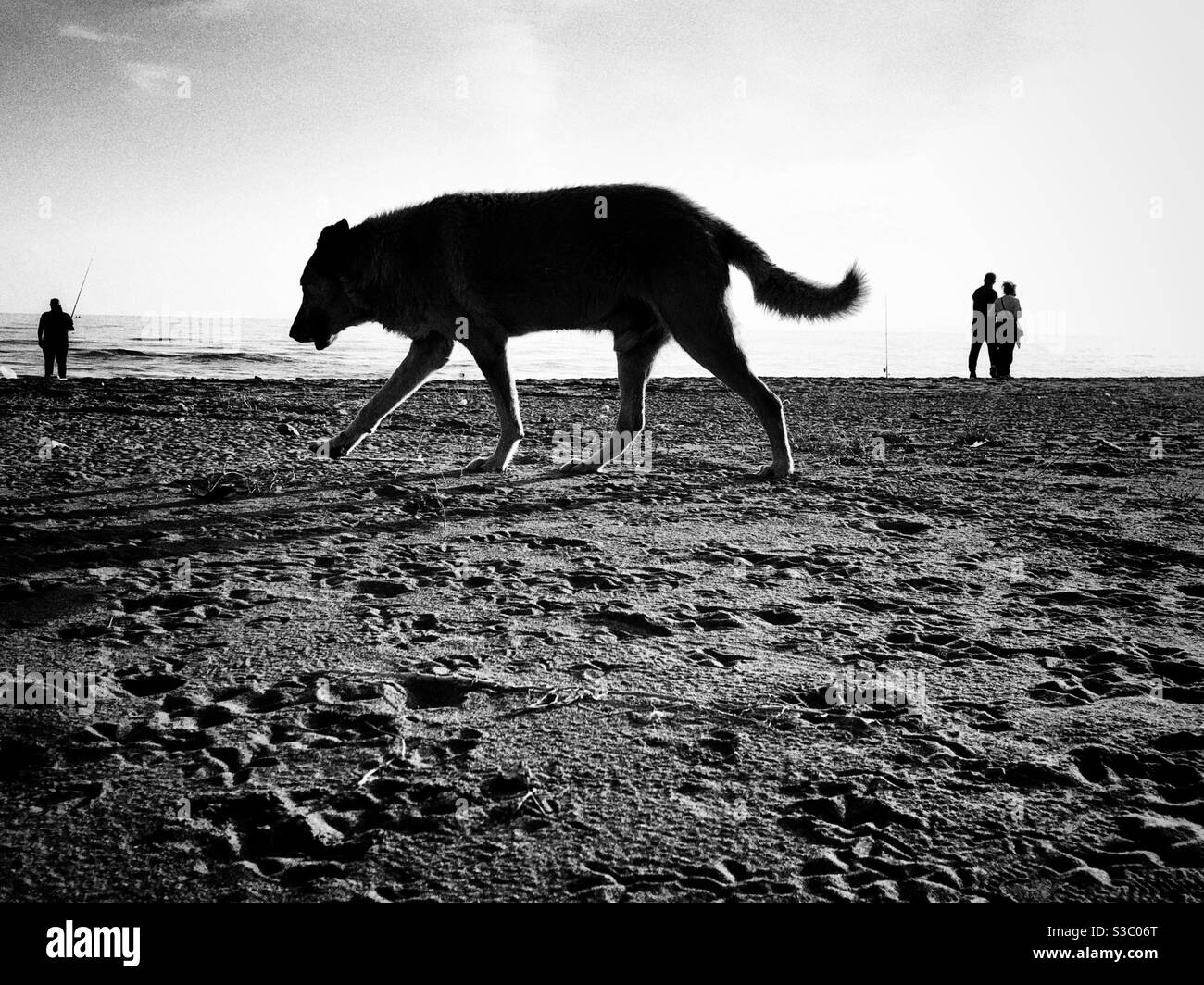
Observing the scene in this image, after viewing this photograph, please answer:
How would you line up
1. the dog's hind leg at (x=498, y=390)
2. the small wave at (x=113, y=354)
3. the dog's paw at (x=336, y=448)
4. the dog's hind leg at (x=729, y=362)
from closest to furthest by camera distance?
the dog's hind leg at (x=729, y=362)
the dog's hind leg at (x=498, y=390)
the dog's paw at (x=336, y=448)
the small wave at (x=113, y=354)

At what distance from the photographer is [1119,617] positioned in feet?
10.5

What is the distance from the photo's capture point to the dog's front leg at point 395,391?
19.9ft

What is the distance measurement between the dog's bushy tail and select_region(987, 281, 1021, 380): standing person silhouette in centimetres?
1089

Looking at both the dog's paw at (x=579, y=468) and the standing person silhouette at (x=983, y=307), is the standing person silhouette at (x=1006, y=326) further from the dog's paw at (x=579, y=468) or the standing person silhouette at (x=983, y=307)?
the dog's paw at (x=579, y=468)

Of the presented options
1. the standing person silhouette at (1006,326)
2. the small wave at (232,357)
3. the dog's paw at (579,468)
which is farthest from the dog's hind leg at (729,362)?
the small wave at (232,357)

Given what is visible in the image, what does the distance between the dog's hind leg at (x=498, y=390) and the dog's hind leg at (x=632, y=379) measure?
0.61m

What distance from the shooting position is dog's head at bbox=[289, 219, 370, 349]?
6.19m

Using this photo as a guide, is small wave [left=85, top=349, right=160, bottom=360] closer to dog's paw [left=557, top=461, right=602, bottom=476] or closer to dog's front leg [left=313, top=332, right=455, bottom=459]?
dog's front leg [left=313, top=332, right=455, bottom=459]

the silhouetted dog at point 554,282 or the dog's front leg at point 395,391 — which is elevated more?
the silhouetted dog at point 554,282

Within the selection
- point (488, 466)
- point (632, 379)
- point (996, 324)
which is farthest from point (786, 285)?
point (996, 324)

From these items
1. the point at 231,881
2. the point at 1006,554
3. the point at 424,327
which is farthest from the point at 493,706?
the point at 424,327

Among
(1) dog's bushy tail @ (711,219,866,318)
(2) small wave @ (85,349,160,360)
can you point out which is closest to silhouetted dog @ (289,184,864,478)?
(1) dog's bushy tail @ (711,219,866,318)

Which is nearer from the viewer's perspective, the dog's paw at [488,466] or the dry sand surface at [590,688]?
the dry sand surface at [590,688]
